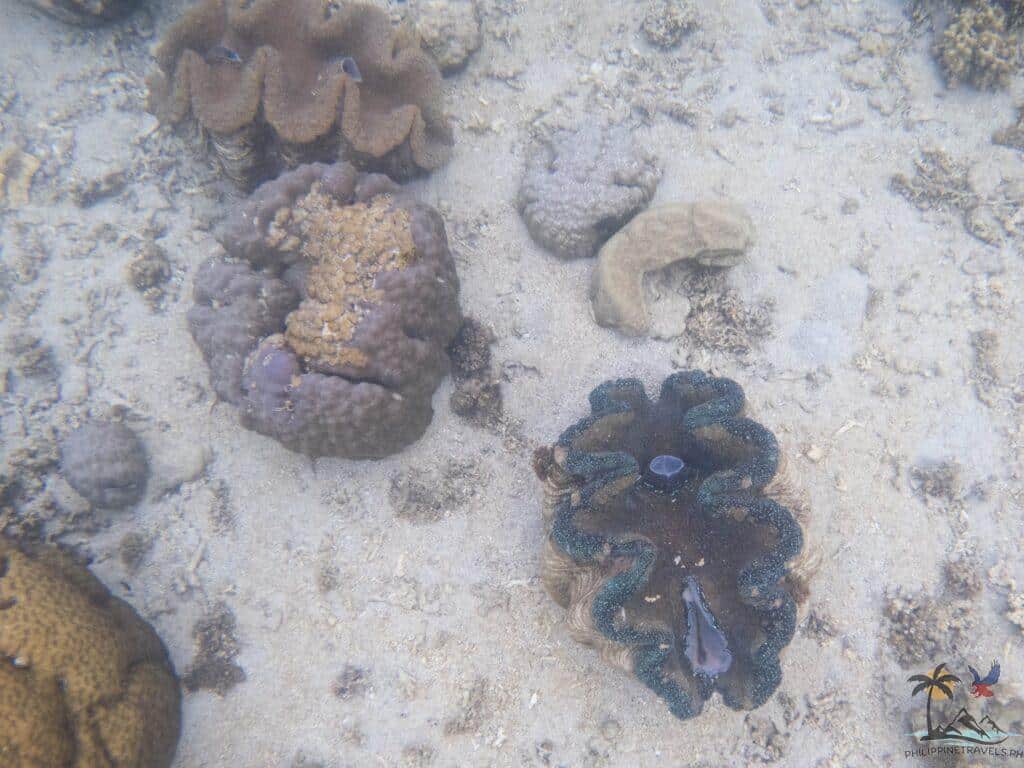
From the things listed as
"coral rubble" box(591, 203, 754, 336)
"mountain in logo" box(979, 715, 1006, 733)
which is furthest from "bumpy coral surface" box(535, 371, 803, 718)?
"mountain in logo" box(979, 715, 1006, 733)

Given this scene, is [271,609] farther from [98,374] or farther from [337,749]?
[98,374]

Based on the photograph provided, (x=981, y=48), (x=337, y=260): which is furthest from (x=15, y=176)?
(x=981, y=48)

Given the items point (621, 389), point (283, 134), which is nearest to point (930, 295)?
point (621, 389)

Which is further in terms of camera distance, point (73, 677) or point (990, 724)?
point (990, 724)

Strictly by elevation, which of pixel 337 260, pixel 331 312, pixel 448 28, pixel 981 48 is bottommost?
pixel 331 312

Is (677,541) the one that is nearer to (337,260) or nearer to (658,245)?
(658,245)

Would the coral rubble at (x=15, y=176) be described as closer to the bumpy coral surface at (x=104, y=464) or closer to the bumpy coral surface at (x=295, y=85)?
the bumpy coral surface at (x=295, y=85)
